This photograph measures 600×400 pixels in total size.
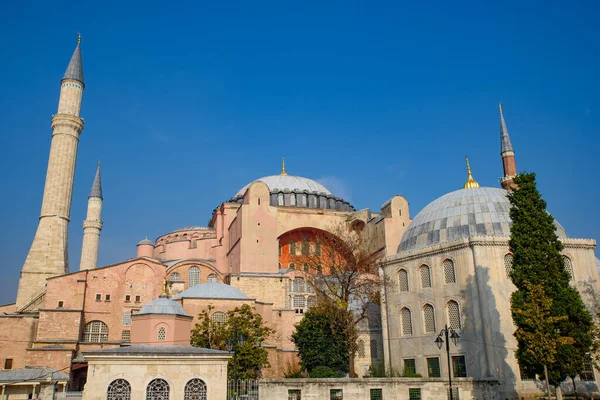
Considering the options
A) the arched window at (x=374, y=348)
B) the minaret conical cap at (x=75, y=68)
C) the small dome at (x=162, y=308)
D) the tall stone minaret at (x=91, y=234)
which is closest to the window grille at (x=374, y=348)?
the arched window at (x=374, y=348)

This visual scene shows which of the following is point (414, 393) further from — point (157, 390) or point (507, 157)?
point (507, 157)

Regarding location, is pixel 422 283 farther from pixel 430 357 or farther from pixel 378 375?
pixel 378 375

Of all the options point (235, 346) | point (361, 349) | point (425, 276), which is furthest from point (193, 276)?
point (425, 276)

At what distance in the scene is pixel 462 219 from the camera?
81.4ft

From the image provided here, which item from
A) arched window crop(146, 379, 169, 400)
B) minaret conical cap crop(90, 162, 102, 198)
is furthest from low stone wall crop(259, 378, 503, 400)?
minaret conical cap crop(90, 162, 102, 198)

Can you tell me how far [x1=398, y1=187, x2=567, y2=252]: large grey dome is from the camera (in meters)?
24.0

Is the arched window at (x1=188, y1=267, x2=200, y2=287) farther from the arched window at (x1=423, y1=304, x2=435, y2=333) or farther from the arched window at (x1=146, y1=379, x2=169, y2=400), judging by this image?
the arched window at (x1=146, y1=379, x2=169, y2=400)

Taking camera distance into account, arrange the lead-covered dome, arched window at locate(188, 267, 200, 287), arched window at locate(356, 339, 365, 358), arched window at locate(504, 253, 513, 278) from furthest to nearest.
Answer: the lead-covered dome < arched window at locate(188, 267, 200, 287) < arched window at locate(356, 339, 365, 358) < arched window at locate(504, 253, 513, 278)

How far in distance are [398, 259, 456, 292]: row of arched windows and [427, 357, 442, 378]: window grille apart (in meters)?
3.24

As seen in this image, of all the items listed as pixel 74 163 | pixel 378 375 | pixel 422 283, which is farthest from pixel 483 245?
pixel 74 163

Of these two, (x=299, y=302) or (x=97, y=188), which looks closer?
(x=299, y=302)

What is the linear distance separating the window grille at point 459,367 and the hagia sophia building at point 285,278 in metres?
0.04

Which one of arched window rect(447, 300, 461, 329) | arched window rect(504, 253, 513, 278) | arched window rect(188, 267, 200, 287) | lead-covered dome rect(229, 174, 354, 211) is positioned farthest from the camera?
lead-covered dome rect(229, 174, 354, 211)

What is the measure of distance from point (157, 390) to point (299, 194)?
914 inches
